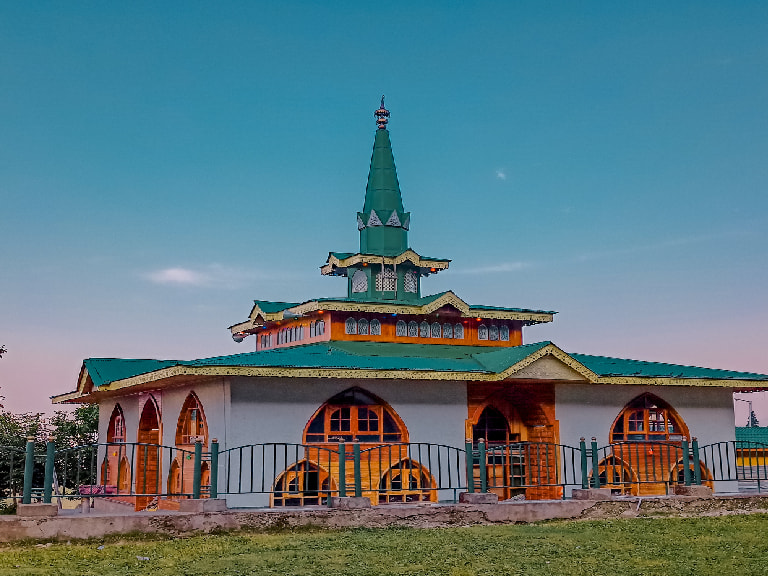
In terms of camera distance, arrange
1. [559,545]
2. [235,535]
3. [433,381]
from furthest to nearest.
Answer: [433,381] → [235,535] → [559,545]

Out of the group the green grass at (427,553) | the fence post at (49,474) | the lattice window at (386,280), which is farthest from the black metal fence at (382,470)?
the lattice window at (386,280)

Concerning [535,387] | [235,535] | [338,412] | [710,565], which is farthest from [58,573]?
[535,387]

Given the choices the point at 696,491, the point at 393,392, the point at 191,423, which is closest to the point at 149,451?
the point at 191,423

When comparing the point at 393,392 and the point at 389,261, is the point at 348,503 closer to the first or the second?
the point at 393,392

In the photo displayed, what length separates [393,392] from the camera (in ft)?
58.7

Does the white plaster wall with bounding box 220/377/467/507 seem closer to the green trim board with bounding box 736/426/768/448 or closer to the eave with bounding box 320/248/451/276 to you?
the eave with bounding box 320/248/451/276

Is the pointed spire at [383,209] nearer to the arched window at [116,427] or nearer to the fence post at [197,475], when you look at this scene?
the arched window at [116,427]

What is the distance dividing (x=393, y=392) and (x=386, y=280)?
22.2ft

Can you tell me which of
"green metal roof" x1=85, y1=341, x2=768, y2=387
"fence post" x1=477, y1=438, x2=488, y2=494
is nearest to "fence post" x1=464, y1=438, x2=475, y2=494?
"fence post" x1=477, y1=438, x2=488, y2=494

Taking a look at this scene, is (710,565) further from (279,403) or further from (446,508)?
(279,403)

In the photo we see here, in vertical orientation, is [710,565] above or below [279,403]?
below

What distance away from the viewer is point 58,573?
30.6 ft

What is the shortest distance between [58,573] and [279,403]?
7.64m

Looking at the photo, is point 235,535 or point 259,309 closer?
point 235,535
